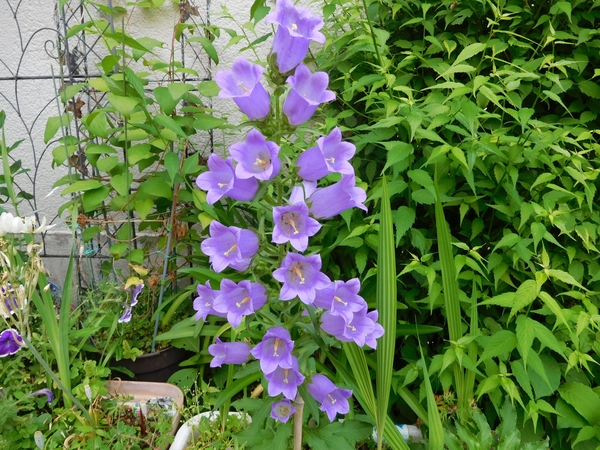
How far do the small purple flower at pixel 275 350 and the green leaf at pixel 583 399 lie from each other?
1.17 meters

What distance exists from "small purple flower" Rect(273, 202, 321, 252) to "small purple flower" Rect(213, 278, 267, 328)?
15 centimetres

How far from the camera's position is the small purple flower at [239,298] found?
921 millimetres

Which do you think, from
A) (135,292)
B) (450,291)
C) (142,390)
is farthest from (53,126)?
(450,291)

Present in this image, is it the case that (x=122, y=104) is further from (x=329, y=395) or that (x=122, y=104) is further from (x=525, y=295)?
(x=525, y=295)

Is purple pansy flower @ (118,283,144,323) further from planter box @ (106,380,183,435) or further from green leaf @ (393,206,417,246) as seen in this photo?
green leaf @ (393,206,417,246)

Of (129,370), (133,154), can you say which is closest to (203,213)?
(133,154)

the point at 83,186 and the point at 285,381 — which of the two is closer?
the point at 285,381

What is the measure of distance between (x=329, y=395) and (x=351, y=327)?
28 cm

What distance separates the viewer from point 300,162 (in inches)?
36.9

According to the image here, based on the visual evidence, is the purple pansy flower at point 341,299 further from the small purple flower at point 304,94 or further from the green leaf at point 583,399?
the green leaf at point 583,399

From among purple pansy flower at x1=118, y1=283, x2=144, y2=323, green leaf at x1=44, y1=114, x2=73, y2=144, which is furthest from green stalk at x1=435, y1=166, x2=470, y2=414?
green leaf at x1=44, y1=114, x2=73, y2=144

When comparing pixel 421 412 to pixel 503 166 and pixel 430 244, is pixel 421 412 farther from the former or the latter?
pixel 503 166

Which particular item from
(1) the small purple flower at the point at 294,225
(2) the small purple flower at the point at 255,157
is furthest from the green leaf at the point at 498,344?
(2) the small purple flower at the point at 255,157

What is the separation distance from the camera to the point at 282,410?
1180 mm
